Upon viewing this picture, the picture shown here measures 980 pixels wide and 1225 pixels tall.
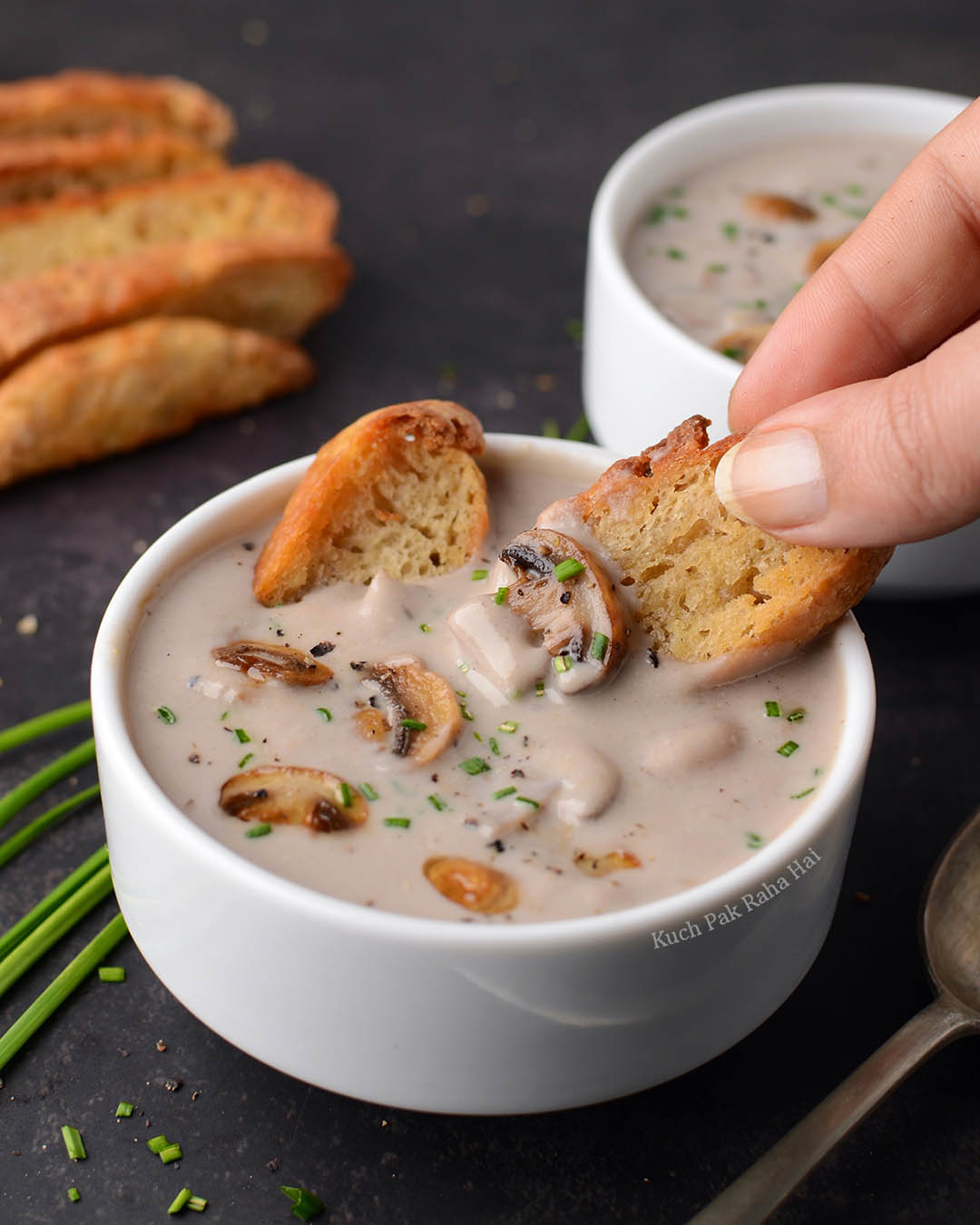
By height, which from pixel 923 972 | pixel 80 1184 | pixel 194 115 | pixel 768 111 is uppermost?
pixel 768 111

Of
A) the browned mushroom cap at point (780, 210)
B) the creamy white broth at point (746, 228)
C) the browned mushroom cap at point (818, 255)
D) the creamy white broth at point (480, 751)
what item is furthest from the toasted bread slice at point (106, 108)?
the creamy white broth at point (480, 751)

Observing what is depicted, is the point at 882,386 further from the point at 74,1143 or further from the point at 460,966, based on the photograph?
the point at 74,1143

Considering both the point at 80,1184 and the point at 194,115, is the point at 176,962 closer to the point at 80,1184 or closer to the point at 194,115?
the point at 80,1184

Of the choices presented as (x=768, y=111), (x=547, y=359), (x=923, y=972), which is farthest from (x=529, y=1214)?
(x=768, y=111)

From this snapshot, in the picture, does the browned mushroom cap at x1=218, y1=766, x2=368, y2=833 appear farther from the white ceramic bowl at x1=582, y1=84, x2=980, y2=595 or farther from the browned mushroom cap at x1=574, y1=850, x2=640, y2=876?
the white ceramic bowl at x1=582, y1=84, x2=980, y2=595

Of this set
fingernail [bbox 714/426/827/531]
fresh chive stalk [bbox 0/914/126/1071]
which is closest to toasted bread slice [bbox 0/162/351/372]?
fresh chive stalk [bbox 0/914/126/1071]

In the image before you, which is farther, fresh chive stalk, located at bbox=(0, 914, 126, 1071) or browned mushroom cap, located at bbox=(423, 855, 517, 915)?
fresh chive stalk, located at bbox=(0, 914, 126, 1071)

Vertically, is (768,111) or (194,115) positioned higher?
(768,111)
